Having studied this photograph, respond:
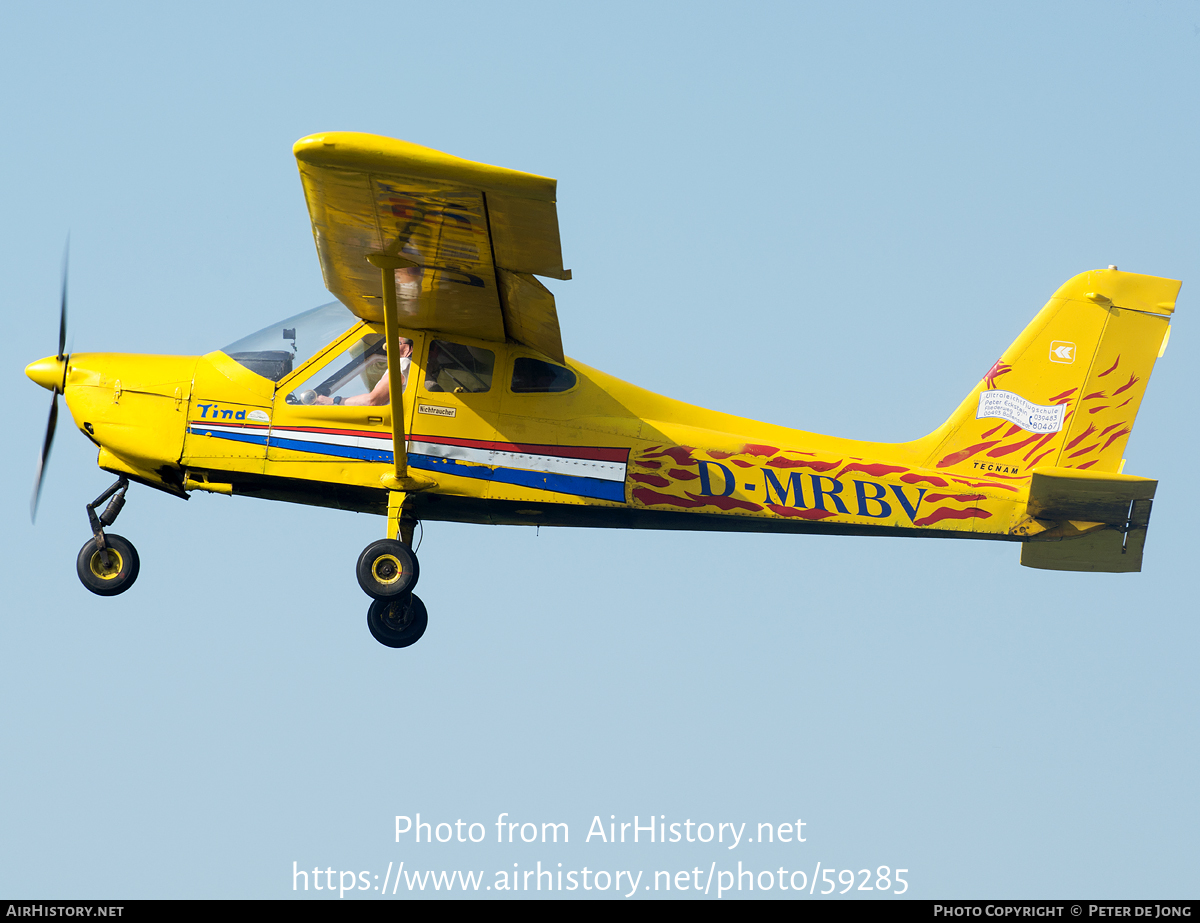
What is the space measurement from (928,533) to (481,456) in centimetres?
394

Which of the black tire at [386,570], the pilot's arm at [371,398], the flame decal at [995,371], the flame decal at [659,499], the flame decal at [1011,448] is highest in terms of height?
the flame decal at [995,371]

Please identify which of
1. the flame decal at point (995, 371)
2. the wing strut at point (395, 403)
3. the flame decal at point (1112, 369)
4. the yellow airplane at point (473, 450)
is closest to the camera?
the wing strut at point (395, 403)

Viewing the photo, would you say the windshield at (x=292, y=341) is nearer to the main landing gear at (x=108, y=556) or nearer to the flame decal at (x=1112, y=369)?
the main landing gear at (x=108, y=556)

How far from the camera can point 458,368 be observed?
11852mm

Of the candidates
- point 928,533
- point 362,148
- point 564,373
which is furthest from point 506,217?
point 928,533

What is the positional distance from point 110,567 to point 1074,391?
873 cm

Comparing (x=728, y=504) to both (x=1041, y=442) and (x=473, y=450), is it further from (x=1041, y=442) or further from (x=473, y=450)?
(x=1041, y=442)

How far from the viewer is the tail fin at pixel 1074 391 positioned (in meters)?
12.6

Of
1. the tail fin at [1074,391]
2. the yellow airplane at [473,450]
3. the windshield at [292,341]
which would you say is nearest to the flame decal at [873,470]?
the yellow airplane at [473,450]

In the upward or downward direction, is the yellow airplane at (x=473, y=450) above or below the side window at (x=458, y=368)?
below

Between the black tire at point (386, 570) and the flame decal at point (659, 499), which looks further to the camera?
the flame decal at point (659, 499)

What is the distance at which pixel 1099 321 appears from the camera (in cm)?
1272

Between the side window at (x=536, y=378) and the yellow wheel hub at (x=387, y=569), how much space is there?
5.81 ft
